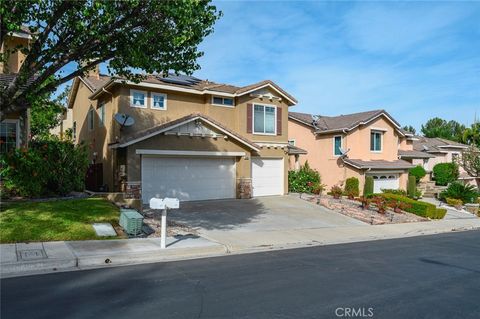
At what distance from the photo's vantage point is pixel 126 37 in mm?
11125

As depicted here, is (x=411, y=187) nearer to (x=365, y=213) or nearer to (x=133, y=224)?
(x=365, y=213)

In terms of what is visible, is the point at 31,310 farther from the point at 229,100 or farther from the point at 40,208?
the point at 229,100

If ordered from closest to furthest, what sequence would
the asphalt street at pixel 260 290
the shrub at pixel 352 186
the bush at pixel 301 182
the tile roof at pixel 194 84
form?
the asphalt street at pixel 260 290 → the tile roof at pixel 194 84 → the bush at pixel 301 182 → the shrub at pixel 352 186

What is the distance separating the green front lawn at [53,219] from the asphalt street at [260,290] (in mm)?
3110

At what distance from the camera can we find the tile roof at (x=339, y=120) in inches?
1147

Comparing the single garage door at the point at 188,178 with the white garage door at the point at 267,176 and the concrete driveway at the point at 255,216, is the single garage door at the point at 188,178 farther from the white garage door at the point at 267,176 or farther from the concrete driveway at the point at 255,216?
the white garage door at the point at 267,176

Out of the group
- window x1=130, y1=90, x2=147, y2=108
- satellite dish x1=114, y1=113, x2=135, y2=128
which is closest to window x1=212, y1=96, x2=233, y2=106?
window x1=130, y1=90, x2=147, y2=108

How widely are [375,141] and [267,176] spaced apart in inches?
455

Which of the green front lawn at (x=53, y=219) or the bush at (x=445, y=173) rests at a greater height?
the bush at (x=445, y=173)

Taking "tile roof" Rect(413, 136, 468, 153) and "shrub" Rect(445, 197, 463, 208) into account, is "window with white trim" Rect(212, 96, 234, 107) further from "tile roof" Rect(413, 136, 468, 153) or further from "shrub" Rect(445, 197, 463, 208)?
"tile roof" Rect(413, 136, 468, 153)

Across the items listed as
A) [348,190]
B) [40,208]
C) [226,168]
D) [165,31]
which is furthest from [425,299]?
[348,190]

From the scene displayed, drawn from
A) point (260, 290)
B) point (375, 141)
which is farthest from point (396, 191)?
point (260, 290)

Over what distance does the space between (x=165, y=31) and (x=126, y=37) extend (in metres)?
1.12

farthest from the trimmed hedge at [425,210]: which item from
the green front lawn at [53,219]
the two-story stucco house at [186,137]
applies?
the green front lawn at [53,219]
